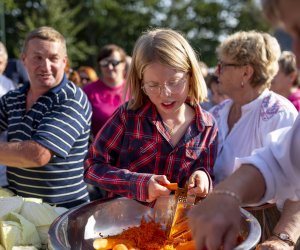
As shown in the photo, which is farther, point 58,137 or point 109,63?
point 109,63

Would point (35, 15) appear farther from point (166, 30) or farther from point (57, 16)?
point (166, 30)

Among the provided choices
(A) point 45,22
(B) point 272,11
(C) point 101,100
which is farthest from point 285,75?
(A) point 45,22

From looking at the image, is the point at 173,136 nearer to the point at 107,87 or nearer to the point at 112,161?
the point at 112,161

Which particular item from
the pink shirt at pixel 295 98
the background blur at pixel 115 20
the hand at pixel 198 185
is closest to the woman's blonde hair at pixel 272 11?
the hand at pixel 198 185

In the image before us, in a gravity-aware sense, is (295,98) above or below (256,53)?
below

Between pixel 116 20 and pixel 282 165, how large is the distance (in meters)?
33.9

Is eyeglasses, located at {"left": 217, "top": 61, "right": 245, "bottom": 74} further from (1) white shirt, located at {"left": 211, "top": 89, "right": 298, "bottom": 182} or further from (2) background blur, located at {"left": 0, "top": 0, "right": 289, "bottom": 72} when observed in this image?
(2) background blur, located at {"left": 0, "top": 0, "right": 289, "bottom": 72}

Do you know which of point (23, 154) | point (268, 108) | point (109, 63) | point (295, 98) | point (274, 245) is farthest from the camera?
point (109, 63)

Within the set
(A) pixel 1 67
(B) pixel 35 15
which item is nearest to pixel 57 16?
(B) pixel 35 15

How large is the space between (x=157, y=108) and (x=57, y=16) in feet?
88.1

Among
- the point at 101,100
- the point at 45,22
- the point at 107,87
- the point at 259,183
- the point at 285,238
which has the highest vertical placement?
the point at 45,22

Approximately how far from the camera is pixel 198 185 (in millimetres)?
1644

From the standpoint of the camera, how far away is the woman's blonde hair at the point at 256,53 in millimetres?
2512

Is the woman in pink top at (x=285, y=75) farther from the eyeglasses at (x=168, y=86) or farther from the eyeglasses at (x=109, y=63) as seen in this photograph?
the eyeglasses at (x=168, y=86)
